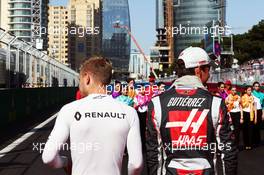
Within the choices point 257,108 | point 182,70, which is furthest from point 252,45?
point 182,70

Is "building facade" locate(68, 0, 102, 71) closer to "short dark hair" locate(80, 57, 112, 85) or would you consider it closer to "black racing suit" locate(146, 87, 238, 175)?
"black racing suit" locate(146, 87, 238, 175)

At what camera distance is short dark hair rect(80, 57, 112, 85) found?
10.7ft

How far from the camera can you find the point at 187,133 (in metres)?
3.54

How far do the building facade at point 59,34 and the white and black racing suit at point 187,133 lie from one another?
128859 millimetres

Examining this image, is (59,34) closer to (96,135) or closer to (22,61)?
(22,61)

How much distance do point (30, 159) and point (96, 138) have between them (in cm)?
854

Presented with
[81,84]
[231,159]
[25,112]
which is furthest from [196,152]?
[25,112]

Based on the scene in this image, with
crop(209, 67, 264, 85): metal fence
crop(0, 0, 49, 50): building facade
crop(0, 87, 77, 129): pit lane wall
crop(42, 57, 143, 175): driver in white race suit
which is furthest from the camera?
crop(0, 0, 49, 50): building facade

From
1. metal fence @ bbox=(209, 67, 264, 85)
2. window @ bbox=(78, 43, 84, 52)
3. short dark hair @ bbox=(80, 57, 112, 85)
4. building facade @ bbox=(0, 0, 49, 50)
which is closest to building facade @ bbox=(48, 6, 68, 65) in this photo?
building facade @ bbox=(0, 0, 49, 50)

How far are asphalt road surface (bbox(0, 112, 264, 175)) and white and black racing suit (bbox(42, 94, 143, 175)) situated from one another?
420cm

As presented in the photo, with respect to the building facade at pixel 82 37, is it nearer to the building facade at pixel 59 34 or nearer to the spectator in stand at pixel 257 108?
the building facade at pixel 59 34

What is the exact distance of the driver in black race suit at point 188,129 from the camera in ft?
11.5

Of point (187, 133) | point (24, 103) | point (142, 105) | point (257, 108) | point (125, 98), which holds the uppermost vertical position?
point (187, 133)

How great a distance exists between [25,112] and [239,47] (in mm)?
85564
